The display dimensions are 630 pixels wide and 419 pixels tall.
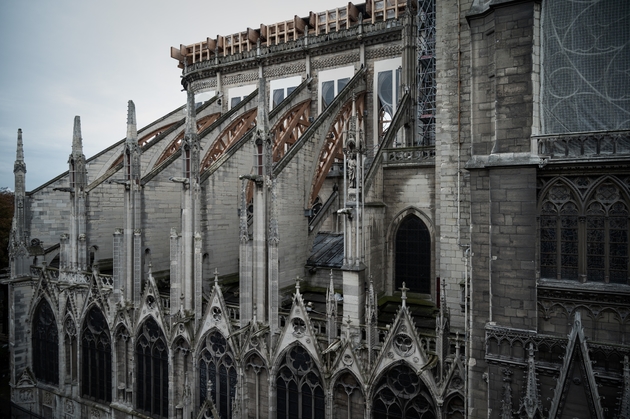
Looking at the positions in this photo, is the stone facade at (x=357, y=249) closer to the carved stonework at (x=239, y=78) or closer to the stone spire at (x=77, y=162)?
the stone spire at (x=77, y=162)

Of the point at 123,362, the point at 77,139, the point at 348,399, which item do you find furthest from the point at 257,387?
the point at 77,139

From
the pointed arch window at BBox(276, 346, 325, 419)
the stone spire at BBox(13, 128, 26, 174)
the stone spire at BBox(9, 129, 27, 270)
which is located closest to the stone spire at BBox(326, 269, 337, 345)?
the pointed arch window at BBox(276, 346, 325, 419)

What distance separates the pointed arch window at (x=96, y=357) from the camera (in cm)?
1802

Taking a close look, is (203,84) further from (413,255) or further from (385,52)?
(413,255)

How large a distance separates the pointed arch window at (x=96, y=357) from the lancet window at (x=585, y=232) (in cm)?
1669

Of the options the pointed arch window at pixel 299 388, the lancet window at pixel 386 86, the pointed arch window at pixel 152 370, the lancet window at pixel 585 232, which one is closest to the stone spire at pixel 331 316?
the pointed arch window at pixel 299 388

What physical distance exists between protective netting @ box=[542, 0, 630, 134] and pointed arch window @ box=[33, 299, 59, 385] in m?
21.4

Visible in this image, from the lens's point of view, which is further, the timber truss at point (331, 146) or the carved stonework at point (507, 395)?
the timber truss at point (331, 146)

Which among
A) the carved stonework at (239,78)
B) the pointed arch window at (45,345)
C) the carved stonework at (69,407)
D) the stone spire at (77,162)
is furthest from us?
the carved stonework at (239,78)

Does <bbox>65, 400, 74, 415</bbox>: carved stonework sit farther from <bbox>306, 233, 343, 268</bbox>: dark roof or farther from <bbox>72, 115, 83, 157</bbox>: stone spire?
<bbox>306, 233, 343, 268</bbox>: dark roof

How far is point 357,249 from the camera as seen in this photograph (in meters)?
12.5

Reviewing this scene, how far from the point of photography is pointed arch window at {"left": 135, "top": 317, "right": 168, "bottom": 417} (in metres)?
16.3

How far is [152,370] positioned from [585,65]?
1682cm

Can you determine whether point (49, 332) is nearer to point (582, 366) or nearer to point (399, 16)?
point (582, 366)
